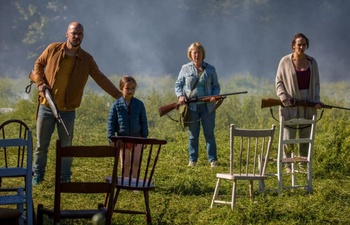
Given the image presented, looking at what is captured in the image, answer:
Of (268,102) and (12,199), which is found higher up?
(268,102)

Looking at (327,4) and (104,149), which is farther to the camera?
(327,4)

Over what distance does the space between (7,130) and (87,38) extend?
17910 mm

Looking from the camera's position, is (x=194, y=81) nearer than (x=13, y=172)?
No

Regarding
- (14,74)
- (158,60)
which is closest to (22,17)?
Result: (14,74)

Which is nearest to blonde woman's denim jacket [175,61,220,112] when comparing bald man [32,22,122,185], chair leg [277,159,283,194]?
bald man [32,22,122,185]

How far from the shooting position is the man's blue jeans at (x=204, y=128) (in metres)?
12.1

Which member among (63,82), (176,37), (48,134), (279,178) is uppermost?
(176,37)

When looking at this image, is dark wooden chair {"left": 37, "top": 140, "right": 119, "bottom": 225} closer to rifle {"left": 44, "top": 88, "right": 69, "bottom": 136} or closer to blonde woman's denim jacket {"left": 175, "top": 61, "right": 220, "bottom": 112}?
rifle {"left": 44, "top": 88, "right": 69, "bottom": 136}

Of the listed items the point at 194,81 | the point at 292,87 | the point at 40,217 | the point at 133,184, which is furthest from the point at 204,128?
the point at 40,217

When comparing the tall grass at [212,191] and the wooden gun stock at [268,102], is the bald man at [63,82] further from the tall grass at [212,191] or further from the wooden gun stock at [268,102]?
the wooden gun stock at [268,102]

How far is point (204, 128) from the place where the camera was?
477 inches

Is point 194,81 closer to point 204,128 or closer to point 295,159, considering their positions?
point 204,128

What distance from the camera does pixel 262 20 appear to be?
109 feet

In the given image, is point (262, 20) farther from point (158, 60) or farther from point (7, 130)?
point (7, 130)
